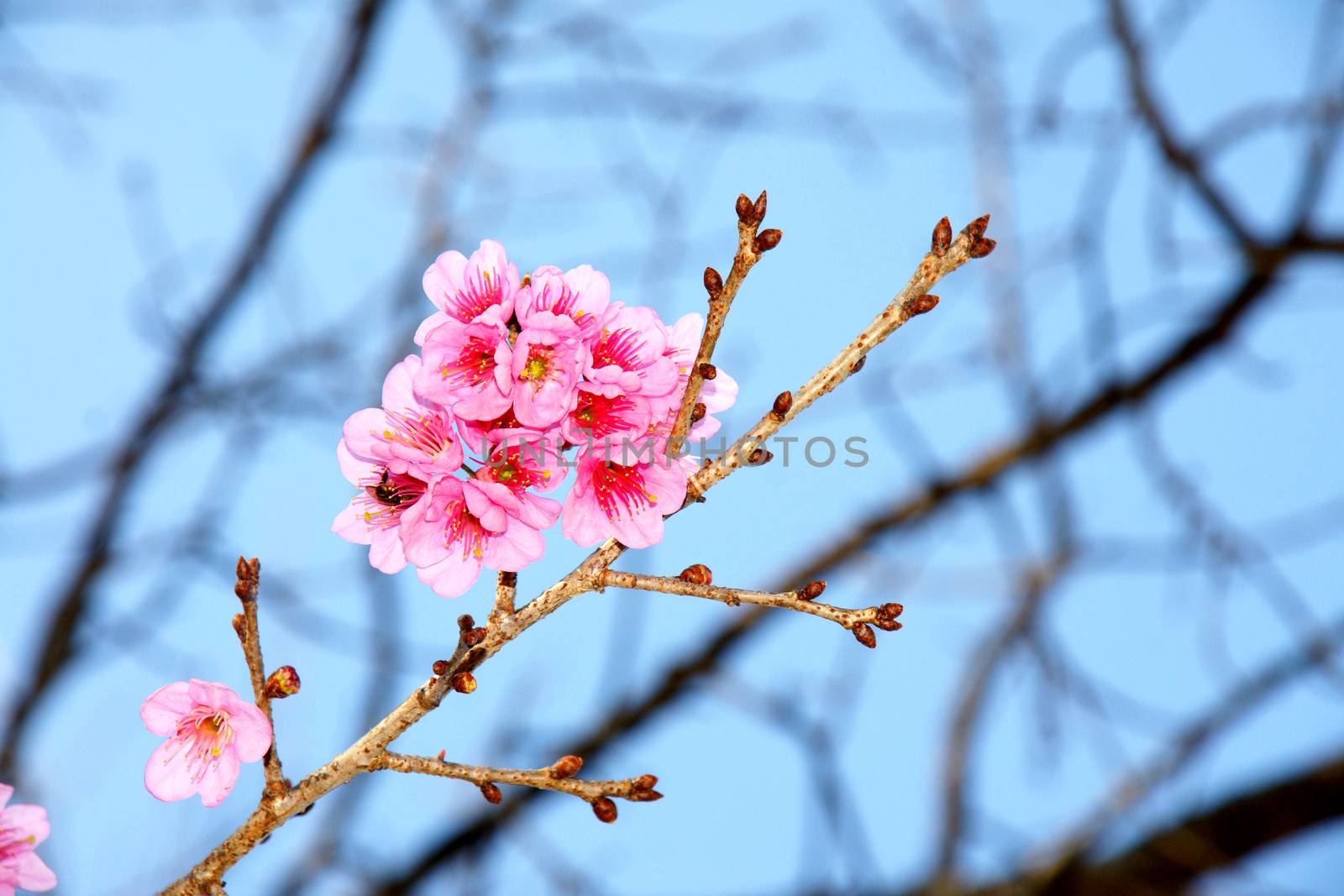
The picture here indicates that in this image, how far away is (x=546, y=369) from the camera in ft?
3.49

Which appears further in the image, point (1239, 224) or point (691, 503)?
point (1239, 224)

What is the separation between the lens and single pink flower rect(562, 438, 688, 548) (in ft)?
3.70

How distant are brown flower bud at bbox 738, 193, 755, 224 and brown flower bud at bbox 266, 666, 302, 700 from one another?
68cm

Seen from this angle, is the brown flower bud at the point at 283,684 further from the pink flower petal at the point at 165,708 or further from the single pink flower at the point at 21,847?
the single pink flower at the point at 21,847

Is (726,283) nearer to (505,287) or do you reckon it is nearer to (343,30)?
(505,287)

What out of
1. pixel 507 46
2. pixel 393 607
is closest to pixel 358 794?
pixel 393 607

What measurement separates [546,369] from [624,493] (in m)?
0.17

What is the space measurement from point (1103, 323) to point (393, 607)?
8.82 ft

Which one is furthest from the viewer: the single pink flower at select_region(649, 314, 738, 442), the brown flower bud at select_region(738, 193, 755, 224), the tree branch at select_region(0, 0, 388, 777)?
the tree branch at select_region(0, 0, 388, 777)

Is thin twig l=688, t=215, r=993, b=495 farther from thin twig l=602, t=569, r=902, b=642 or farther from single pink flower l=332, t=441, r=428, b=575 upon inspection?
single pink flower l=332, t=441, r=428, b=575

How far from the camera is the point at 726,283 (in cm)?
104

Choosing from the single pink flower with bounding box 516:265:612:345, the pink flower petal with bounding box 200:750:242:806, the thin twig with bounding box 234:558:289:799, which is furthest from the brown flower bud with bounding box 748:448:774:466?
the pink flower petal with bounding box 200:750:242:806

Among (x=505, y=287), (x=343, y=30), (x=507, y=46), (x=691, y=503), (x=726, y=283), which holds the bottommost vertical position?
(x=691, y=503)

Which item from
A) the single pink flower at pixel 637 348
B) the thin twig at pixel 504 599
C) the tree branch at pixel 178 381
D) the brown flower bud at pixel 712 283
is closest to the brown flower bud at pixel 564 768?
the thin twig at pixel 504 599
